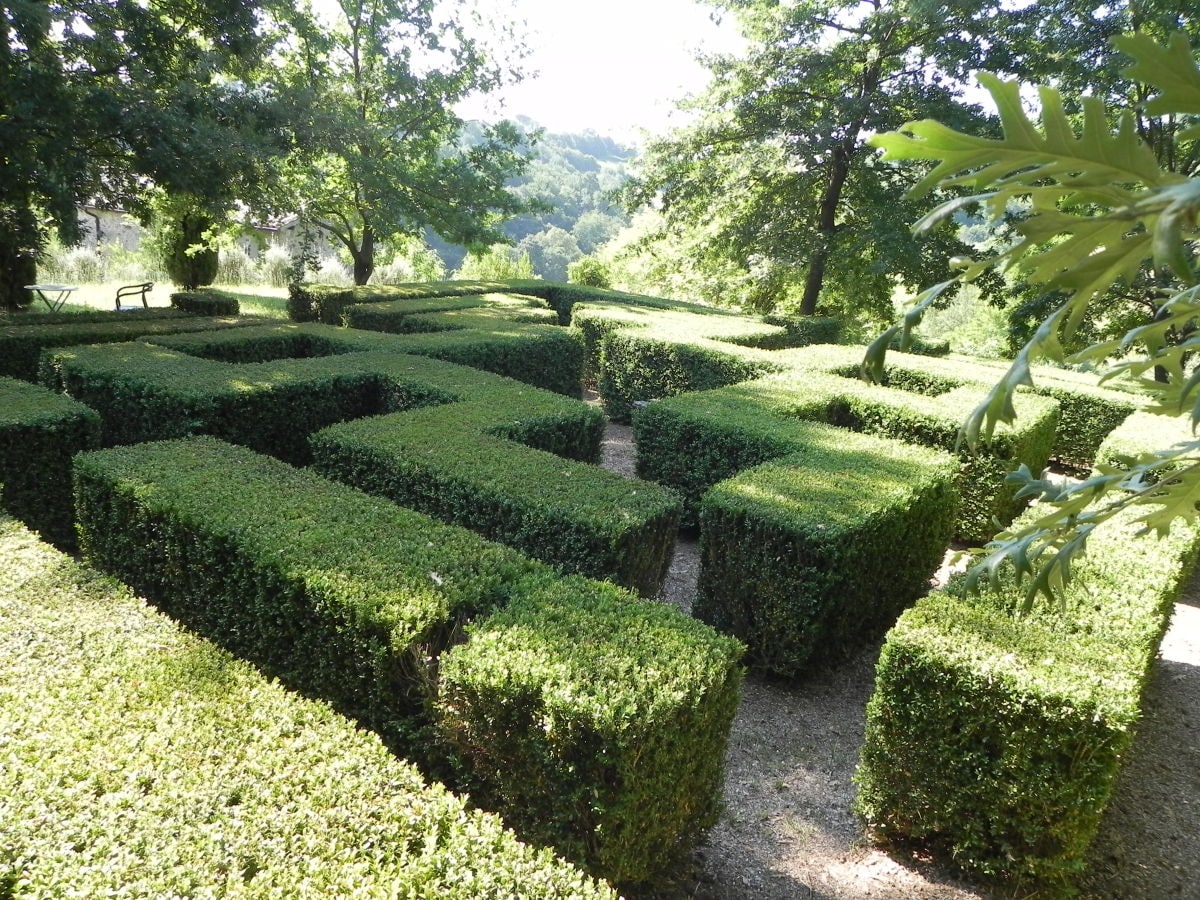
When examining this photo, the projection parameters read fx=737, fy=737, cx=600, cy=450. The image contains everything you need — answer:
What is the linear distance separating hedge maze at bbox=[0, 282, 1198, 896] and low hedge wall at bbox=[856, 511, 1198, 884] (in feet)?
0.05

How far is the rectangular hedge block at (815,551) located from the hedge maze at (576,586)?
2cm

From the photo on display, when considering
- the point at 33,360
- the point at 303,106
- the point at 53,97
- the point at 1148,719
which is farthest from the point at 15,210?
the point at 1148,719

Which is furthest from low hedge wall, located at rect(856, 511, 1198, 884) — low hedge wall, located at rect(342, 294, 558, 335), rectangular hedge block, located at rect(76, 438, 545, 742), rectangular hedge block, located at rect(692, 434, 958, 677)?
low hedge wall, located at rect(342, 294, 558, 335)

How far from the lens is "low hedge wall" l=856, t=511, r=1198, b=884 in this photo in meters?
3.03

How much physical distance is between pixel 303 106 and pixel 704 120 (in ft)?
25.4

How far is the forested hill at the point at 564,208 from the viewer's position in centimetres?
7396

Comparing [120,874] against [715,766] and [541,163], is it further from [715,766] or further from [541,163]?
[541,163]

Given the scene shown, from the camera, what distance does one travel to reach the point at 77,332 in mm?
9195

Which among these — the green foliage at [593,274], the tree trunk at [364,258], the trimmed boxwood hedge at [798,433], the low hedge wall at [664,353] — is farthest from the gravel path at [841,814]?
the green foliage at [593,274]

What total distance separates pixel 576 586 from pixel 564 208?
2967 inches

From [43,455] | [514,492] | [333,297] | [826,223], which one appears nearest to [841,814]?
[514,492]

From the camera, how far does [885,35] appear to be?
1362 centimetres

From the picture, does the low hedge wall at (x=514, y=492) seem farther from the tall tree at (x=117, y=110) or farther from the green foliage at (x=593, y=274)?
the green foliage at (x=593, y=274)

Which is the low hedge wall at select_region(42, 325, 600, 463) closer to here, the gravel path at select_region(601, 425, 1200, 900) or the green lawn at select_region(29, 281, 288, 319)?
the gravel path at select_region(601, 425, 1200, 900)
